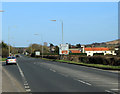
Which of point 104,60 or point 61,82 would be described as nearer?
point 61,82

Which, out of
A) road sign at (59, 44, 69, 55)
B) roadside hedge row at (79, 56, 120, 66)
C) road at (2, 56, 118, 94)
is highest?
road sign at (59, 44, 69, 55)

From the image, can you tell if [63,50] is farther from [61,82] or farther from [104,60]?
[61,82]

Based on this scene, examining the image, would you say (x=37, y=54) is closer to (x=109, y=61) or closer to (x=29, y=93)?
(x=109, y=61)

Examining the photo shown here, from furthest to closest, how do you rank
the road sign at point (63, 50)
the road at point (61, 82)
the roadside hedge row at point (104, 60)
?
1. the road sign at point (63, 50)
2. the roadside hedge row at point (104, 60)
3. the road at point (61, 82)

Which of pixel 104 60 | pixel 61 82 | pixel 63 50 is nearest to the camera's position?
pixel 61 82

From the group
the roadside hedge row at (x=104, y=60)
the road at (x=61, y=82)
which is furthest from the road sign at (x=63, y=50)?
the road at (x=61, y=82)

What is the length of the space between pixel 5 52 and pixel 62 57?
36.0 metres

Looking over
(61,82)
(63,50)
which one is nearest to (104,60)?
(63,50)

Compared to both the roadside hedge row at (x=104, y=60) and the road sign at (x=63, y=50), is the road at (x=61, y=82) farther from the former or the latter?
the road sign at (x=63, y=50)

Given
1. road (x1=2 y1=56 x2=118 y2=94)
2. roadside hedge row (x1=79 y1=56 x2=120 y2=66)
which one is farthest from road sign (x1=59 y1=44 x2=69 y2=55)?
road (x1=2 y1=56 x2=118 y2=94)

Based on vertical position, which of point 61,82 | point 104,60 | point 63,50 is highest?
point 63,50

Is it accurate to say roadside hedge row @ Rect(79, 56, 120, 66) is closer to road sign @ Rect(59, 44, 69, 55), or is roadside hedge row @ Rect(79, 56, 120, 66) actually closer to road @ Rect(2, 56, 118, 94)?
road sign @ Rect(59, 44, 69, 55)

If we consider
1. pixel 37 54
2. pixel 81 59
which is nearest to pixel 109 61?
pixel 81 59

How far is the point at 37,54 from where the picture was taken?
341 feet
